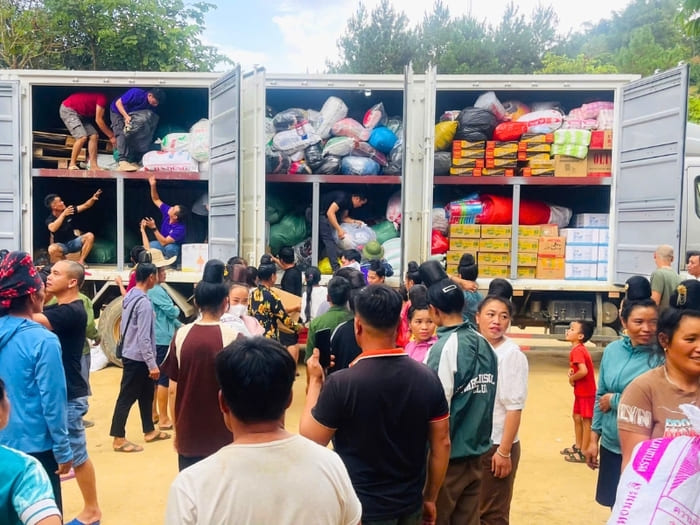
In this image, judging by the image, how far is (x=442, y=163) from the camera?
7.57m

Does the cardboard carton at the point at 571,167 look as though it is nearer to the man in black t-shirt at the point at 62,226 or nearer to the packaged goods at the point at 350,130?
the packaged goods at the point at 350,130

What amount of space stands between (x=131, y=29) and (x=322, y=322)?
54.6 feet

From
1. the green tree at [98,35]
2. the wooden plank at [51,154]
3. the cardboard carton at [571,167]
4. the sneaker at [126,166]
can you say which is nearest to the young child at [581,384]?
the cardboard carton at [571,167]

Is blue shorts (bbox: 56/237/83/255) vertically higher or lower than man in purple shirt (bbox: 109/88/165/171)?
lower

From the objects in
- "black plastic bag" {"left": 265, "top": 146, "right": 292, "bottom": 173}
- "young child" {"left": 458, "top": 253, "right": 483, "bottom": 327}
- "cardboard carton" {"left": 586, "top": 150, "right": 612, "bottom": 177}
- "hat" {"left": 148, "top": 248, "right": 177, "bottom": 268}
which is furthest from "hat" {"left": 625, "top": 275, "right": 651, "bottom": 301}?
"hat" {"left": 148, "top": 248, "right": 177, "bottom": 268}

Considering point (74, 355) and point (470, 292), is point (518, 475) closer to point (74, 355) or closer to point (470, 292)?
point (470, 292)

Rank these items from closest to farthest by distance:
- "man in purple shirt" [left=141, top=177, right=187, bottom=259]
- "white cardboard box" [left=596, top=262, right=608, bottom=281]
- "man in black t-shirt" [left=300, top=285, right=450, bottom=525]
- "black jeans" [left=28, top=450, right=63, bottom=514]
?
1. "man in black t-shirt" [left=300, top=285, right=450, bottom=525]
2. "black jeans" [left=28, top=450, right=63, bottom=514]
3. "white cardboard box" [left=596, top=262, right=608, bottom=281]
4. "man in purple shirt" [left=141, top=177, right=187, bottom=259]

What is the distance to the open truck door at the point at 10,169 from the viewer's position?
7441 mm

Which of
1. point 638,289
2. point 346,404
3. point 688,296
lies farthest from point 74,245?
point 688,296

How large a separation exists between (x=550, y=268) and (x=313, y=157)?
10.0 feet

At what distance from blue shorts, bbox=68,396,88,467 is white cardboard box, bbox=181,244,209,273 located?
416cm

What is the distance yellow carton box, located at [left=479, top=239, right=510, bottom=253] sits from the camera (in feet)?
24.3

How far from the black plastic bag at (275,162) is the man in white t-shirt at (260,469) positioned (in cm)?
604

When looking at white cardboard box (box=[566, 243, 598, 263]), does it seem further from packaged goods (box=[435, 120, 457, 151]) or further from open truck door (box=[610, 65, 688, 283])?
packaged goods (box=[435, 120, 457, 151])
